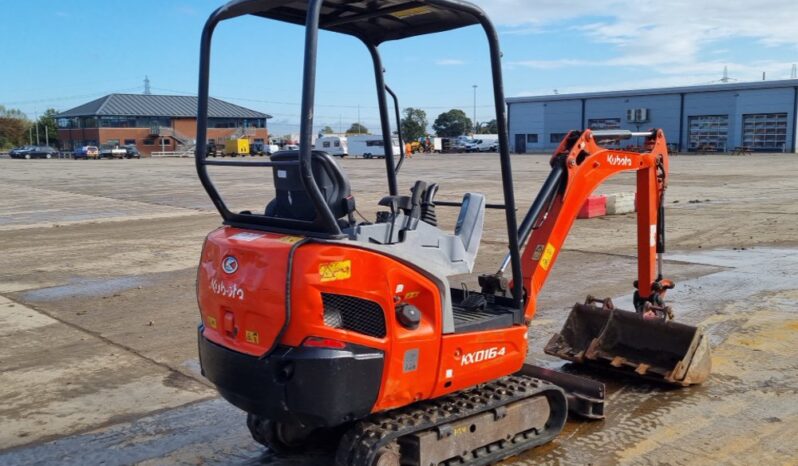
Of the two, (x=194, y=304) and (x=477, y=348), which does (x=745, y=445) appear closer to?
(x=477, y=348)

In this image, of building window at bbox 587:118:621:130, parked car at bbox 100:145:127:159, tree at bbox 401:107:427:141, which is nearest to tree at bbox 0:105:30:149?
→ parked car at bbox 100:145:127:159

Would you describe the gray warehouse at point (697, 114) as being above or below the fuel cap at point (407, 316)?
above

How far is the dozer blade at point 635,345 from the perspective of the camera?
5.72 m

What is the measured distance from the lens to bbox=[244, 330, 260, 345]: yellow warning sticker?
3.67 m

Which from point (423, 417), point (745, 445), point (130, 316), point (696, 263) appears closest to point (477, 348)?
point (423, 417)

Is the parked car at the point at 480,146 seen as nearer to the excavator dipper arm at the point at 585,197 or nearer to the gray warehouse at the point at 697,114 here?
the gray warehouse at the point at 697,114

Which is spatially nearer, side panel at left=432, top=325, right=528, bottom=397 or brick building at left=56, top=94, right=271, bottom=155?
side panel at left=432, top=325, right=528, bottom=397

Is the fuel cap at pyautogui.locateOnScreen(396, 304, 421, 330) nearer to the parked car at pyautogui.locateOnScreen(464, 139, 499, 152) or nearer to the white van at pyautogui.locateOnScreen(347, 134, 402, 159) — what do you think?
the white van at pyautogui.locateOnScreen(347, 134, 402, 159)

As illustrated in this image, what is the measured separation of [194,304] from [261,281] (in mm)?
5737

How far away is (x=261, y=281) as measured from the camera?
11.8ft

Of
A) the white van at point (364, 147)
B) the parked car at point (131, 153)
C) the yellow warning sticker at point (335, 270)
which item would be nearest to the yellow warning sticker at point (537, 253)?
the yellow warning sticker at point (335, 270)

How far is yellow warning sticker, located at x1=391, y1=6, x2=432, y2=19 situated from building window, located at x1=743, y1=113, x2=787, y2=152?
6525 centimetres

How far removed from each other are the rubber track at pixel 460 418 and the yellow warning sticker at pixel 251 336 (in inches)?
28.1

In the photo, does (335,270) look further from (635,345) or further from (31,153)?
(31,153)
